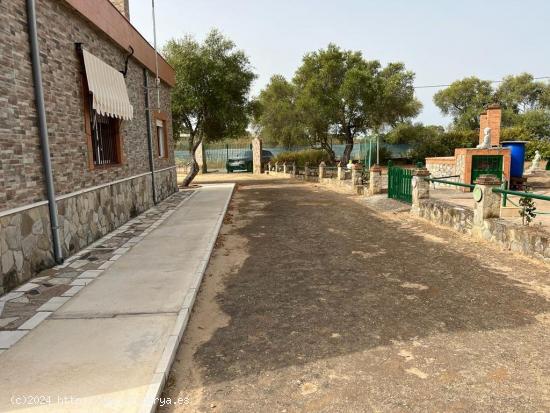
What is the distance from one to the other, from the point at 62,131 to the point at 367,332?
19.8 ft

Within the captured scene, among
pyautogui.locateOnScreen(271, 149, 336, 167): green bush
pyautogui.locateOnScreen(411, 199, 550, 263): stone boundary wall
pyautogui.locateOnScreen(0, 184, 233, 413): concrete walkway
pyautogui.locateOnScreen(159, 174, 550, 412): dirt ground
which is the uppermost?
pyautogui.locateOnScreen(271, 149, 336, 167): green bush

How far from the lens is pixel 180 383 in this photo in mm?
3135

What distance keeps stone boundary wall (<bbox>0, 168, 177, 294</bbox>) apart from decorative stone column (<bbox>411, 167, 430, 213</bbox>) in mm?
7890

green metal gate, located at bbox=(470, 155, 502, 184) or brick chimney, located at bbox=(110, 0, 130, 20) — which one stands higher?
brick chimney, located at bbox=(110, 0, 130, 20)

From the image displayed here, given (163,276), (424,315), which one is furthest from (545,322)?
(163,276)

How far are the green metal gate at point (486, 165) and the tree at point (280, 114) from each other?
1956cm

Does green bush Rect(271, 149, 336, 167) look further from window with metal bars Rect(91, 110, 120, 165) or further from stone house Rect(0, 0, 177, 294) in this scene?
window with metal bars Rect(91, 110, 120, 165)

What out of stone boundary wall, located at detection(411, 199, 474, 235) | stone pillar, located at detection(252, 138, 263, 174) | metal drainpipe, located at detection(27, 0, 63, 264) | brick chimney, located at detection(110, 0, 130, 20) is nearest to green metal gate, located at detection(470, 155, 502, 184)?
stone boundary wall, located at detection(411, 199, 474, 235)

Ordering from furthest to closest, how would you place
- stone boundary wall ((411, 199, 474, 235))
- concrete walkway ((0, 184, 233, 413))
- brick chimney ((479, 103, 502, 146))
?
brick chimney ((479, 103, 502, 146)) < stone boundary wall ((411, 199, 474, 235)) < concrete walkway ((0, 184, 233, 413))

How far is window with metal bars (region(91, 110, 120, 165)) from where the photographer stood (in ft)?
28.1

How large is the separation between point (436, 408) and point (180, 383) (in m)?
1.96

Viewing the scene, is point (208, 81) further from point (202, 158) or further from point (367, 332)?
point (367, 332)

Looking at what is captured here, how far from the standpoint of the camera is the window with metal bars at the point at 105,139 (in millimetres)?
8555

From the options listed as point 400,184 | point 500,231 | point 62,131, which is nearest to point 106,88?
point 62,131
